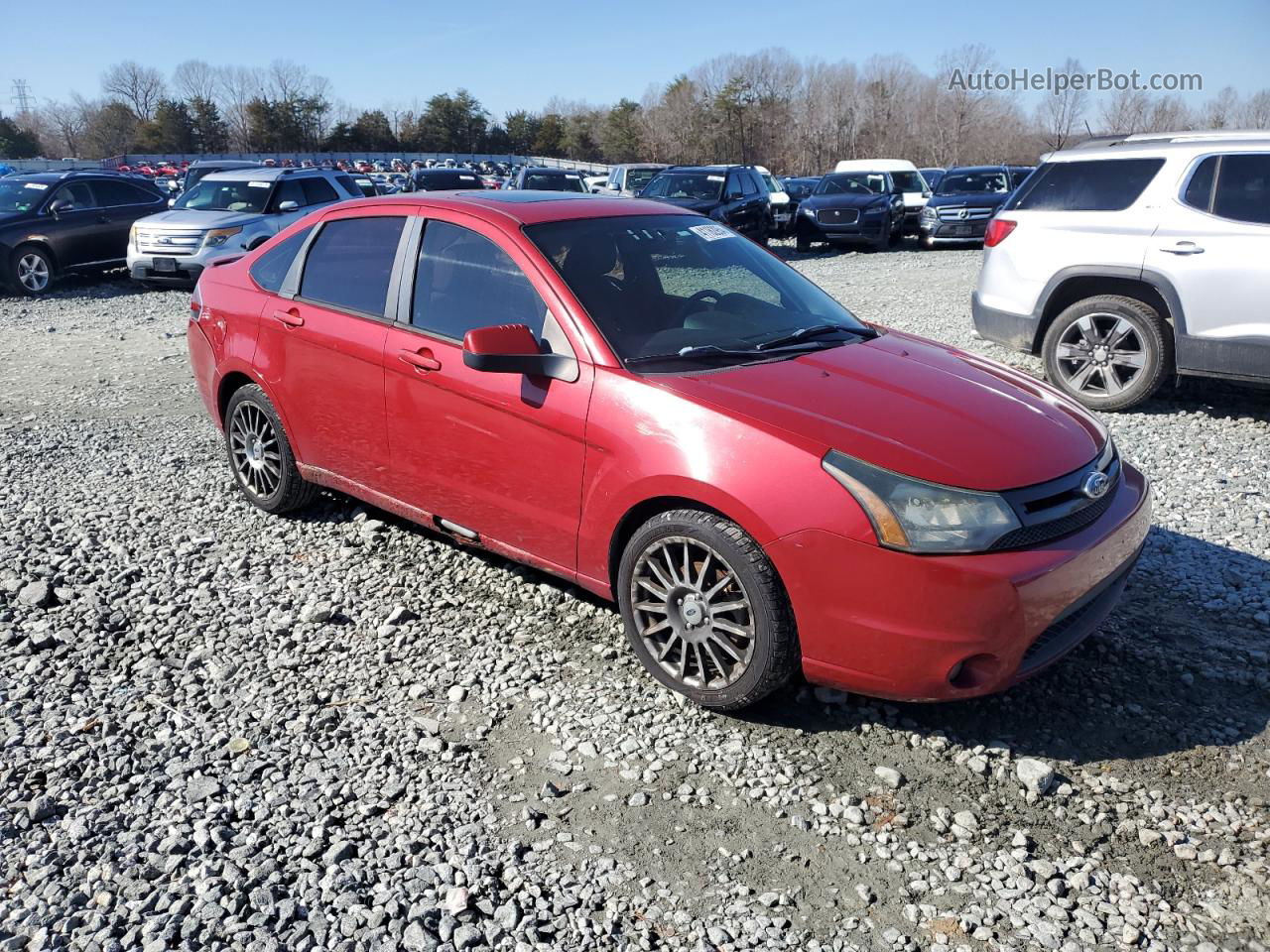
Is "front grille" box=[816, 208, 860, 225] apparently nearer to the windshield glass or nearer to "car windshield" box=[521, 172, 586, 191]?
the windshield glass

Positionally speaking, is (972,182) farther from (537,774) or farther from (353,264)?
(537,774)

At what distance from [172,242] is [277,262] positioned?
33.9ft

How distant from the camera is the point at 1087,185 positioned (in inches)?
293

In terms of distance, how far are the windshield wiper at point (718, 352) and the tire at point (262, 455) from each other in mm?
2313

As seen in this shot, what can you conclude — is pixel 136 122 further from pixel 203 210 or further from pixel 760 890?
pixel 760 890

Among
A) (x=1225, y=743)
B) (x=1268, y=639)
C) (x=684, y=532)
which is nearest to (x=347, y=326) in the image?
(x=684, y=532)

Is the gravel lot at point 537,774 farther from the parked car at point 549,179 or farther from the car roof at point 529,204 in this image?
the parked car at point 549,179

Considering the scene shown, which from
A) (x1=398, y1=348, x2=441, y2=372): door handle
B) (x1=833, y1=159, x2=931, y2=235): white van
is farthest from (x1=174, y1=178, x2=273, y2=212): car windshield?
(x1=833, y1=159, x2=931, y2=235): white van

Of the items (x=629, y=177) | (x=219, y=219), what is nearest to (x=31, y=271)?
(x=219, y=219)

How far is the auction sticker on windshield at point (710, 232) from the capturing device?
455cm

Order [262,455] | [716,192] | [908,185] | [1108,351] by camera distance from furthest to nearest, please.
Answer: [908,185] → [716,192] → [1108,351] → [262,455]

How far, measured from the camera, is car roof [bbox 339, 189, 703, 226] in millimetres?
4203

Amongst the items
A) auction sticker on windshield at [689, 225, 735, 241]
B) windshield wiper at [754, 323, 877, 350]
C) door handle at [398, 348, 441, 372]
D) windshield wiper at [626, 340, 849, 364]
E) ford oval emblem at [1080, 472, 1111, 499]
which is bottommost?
ford oval emblem at [1080, 472, 1111, 499]

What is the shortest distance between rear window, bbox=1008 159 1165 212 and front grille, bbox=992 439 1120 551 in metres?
4.72
